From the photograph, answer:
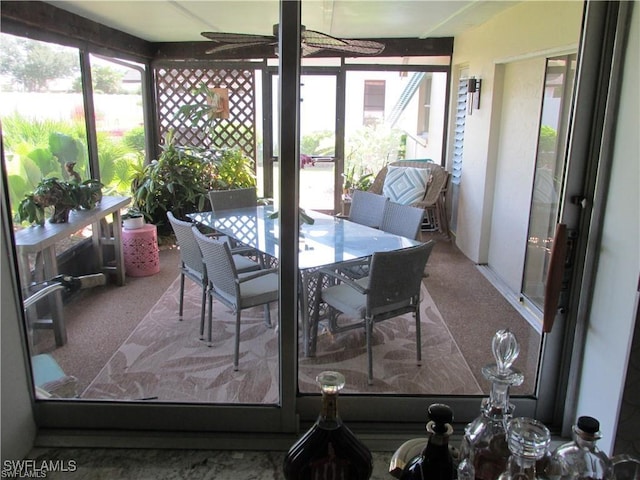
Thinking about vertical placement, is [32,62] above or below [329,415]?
above

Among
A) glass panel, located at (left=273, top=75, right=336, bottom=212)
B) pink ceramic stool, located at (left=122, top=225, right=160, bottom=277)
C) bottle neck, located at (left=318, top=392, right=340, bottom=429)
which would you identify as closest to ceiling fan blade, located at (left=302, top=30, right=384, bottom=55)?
glass panel, located at (left=273, top=75, right=336, bottom=212)

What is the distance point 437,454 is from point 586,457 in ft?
0.76

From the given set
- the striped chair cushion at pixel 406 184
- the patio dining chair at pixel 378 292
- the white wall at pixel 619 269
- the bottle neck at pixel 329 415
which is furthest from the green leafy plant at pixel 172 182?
the bottle neck at pixel 329 415

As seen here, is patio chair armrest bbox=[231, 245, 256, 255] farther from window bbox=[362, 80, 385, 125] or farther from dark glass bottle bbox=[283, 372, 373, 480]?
dark glass bottle bbox=[283, 372, 373, 480]

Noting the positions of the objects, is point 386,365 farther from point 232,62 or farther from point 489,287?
point 232,62

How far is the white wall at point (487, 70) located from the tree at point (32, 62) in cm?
284

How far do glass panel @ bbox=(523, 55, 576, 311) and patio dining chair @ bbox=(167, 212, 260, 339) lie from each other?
166cm

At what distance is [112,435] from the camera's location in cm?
152

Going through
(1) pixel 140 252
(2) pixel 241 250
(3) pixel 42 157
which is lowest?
(1) pixel 140 252

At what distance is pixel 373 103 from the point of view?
149 inches

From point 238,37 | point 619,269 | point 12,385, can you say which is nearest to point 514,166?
point 238,37

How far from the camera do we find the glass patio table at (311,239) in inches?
94.0

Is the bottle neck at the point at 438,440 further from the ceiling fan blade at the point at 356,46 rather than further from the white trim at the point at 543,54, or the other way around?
the ceiling fan blade at the point at 356,46

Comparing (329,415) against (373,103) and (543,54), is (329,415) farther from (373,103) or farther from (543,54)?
(373,103)
